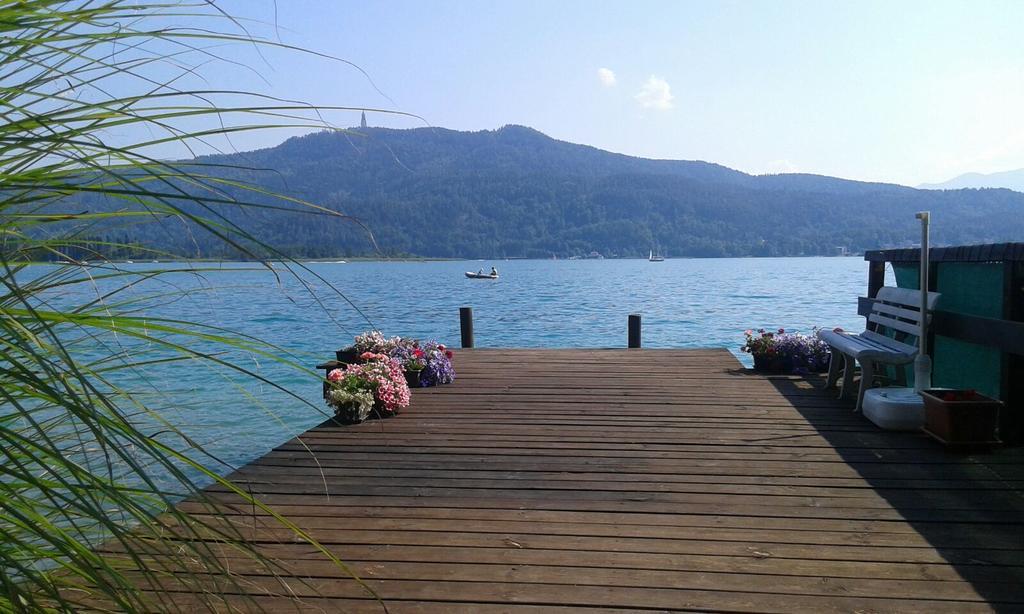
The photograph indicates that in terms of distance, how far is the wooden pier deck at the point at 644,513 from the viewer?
2340 mm

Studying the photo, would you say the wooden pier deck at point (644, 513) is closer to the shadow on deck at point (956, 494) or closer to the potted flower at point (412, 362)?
the shadow on deck at point (956, 494)

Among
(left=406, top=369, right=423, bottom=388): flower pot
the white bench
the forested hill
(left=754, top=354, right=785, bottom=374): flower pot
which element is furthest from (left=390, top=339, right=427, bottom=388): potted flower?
the forested hill

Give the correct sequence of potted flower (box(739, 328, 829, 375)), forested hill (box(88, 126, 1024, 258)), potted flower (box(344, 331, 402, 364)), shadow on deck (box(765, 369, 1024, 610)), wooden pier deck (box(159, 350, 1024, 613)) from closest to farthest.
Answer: wooden pier deck (box(159, 350, 1024, 613)) → shadow on deck (box(765, 369, 1024, 610)) → potted flower (box(344, 331, 402, 364)) → potted flower (box(739, 328, 829, 375)) → forested hill (box(88, 126, 1024, 258))

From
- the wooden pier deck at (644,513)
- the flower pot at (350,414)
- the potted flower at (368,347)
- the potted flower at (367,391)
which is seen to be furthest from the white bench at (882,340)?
the potted flower at (368,347)

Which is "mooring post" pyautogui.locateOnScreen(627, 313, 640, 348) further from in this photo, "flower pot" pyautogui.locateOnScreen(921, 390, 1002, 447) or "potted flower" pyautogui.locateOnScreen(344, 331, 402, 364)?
"flower pot" pyautogui.locateOnScreen(921, 390, 1002, 447)

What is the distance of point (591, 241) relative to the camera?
96.2 meters

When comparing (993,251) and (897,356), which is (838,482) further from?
(993,251)

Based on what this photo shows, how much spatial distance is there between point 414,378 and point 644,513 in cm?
341

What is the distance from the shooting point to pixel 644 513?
3068mm

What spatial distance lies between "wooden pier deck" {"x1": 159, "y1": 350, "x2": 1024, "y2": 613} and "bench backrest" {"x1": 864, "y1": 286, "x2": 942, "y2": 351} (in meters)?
0.65

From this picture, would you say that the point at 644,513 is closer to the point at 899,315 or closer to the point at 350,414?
the point at 350,414

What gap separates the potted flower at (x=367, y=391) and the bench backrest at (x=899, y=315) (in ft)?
10.9

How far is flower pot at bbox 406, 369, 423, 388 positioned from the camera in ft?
20.2

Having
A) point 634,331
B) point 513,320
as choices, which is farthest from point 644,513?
point 513,320
